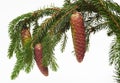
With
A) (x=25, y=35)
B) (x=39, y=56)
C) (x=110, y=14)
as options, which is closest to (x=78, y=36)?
(x=110, y=14)

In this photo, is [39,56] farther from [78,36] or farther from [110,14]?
[110,14]

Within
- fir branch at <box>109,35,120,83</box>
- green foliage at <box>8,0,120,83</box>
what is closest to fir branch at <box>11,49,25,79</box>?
green foliage at <box>8,0,120,83</box>

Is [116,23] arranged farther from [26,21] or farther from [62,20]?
[26,21]

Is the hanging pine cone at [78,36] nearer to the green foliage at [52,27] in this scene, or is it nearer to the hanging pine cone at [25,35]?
the green foliage at [52,27]

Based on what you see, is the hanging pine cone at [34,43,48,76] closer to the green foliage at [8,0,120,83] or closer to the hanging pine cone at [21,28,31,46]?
the green foliage at [8,0,120,83]

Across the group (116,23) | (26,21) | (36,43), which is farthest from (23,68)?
(116,23)

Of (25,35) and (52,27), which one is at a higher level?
(52,27)
